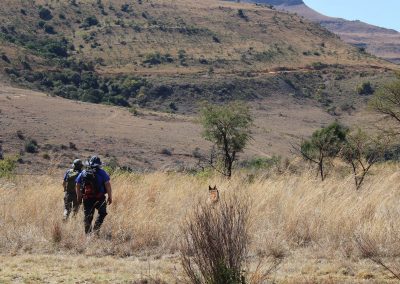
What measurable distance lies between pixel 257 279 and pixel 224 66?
80253 mm

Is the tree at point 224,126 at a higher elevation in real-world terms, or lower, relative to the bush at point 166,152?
higher

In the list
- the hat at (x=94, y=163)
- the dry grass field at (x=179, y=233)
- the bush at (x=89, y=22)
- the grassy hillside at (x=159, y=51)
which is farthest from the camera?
the bush at (x=89, y=22)

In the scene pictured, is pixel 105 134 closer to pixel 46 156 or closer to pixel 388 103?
pixel 46 156

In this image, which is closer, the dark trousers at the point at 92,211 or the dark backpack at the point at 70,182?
the dark trousers at the point at 92,211

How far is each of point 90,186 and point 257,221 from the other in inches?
99.2

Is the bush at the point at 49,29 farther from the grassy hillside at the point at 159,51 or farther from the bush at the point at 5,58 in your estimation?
the bush at the point at 5,58

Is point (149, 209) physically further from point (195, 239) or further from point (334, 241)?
point (195, 239)

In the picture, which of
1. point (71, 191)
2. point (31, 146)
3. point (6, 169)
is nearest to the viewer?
point (71, 191)

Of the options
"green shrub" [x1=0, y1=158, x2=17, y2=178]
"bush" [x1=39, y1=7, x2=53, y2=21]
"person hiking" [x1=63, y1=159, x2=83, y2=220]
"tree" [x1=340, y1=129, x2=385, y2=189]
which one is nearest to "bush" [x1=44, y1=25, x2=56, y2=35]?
"bush" [x1=39, y1=7, x2=53, y2=21]

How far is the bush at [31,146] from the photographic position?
4271 cm

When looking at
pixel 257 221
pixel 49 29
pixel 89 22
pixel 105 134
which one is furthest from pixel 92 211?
pixel 89 22

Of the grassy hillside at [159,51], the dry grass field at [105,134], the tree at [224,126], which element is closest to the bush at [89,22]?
the grassy hillside at [159,51]

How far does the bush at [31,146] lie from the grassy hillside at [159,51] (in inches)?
1043

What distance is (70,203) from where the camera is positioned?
396 inches
